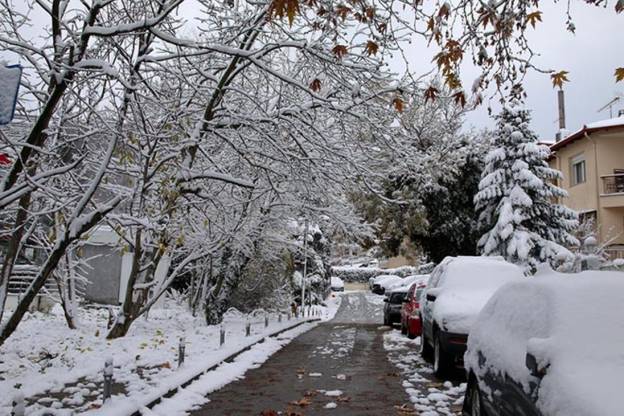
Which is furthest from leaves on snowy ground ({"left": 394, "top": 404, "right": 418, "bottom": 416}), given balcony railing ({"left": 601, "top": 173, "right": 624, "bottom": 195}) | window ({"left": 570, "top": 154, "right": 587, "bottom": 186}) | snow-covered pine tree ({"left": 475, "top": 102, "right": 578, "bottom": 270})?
window ({"left": 570, "top": 154, "right": 587, "bottom": 186})

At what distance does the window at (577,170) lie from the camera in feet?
99.0

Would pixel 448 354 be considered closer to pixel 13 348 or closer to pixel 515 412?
pixel 515 412

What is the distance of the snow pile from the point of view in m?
9.21

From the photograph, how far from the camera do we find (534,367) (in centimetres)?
404

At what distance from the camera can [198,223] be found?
49.5ft

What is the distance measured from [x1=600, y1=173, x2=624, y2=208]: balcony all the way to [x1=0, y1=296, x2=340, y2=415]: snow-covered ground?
18245mm

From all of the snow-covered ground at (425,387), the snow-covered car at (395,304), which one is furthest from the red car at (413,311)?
the snow-covered car at (395,304)

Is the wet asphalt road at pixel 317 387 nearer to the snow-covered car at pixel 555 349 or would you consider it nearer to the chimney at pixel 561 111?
the snow-covered car at pixel 555 349

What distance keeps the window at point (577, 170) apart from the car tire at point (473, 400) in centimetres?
2654

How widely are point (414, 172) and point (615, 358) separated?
7337mm

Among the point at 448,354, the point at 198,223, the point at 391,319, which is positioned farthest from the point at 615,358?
the point at 391,319

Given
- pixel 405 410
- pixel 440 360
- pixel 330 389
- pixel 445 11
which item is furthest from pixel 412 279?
pixel 445 11

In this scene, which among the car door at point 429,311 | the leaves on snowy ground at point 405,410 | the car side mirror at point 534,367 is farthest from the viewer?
the car door at point 429,311

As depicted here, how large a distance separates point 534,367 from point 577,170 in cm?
3002
